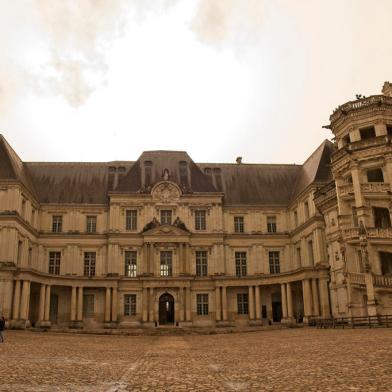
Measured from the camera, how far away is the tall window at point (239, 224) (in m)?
50.7

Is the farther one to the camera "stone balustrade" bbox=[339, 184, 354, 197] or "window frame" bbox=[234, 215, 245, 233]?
"window frame" bbox=[234, 215, 245, 233]

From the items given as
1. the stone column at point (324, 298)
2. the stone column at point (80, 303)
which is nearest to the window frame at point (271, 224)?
the stone column at point (324, 298)

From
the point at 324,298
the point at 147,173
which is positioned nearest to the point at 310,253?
the point at 324,298

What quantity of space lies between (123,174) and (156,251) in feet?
34.9

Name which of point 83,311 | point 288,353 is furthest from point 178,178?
point 288,353

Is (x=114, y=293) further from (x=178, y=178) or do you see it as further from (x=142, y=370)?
(x=142, y=370)

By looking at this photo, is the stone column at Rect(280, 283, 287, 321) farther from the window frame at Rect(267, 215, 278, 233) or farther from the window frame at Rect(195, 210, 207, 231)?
the window frame at Rect(195, 210, 207, 231)

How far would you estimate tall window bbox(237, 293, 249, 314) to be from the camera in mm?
47625

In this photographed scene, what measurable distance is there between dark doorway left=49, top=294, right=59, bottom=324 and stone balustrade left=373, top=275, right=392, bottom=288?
29124 millimetres

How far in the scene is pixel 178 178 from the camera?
172 feet

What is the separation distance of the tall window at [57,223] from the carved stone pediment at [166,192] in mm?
9827

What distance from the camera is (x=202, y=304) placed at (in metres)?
47.6

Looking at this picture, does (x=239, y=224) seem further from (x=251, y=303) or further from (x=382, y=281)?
(x=382, y=281)

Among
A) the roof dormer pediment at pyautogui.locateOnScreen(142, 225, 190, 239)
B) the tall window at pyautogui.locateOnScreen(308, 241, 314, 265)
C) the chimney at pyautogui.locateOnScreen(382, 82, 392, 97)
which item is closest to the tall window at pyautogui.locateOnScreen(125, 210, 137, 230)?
the roof dormer pediment at pyautogui.locateOnScreen(142, 225, 190, 239)
